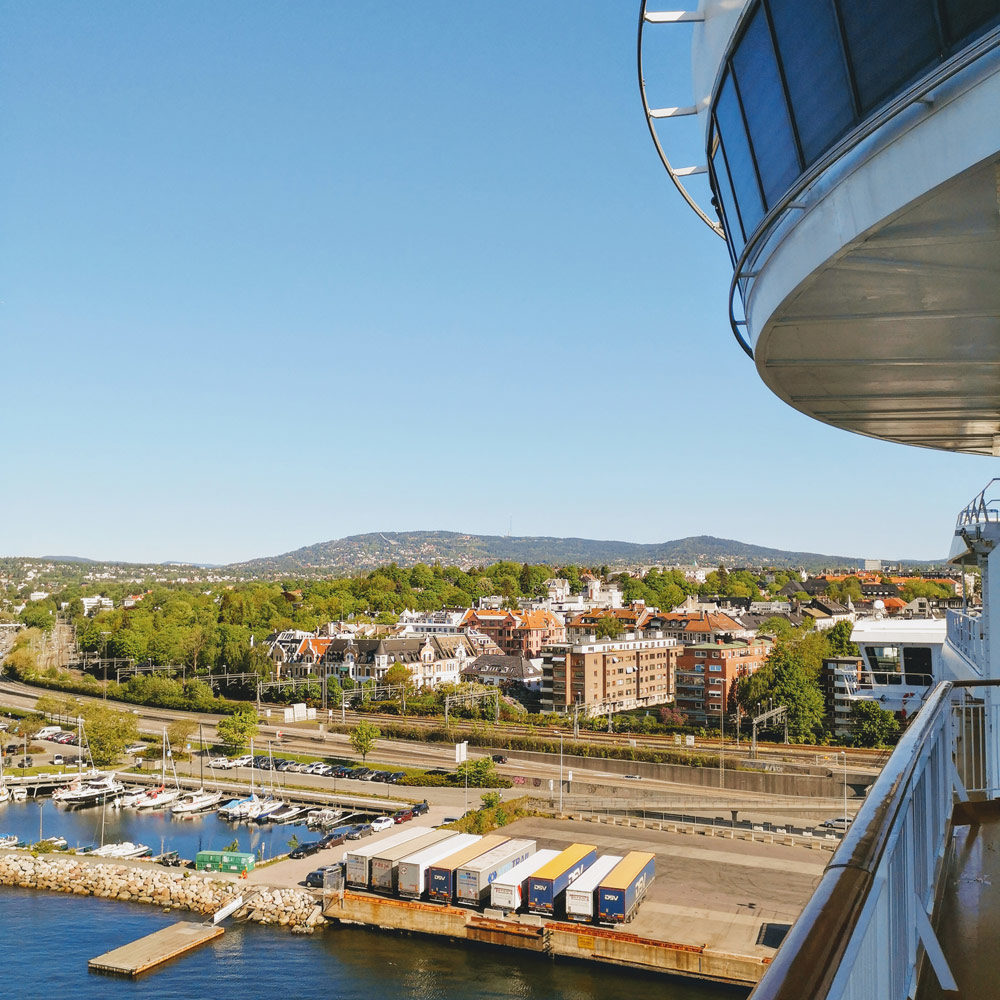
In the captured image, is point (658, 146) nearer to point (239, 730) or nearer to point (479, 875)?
point (479, 875)

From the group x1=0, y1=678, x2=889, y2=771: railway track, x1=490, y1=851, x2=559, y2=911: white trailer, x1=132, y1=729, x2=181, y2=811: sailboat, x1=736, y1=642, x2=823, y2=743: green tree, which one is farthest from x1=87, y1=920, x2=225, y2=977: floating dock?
x1=736, y1=642, x2=823, y2=743: green tree

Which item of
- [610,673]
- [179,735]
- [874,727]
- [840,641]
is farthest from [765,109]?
[840,641]

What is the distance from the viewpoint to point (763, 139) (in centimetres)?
311

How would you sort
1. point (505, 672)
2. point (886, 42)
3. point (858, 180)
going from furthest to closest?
point (505, 672) < point (858, 180) < point (886, 42)

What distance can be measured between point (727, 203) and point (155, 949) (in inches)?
650

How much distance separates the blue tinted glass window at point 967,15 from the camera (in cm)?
210

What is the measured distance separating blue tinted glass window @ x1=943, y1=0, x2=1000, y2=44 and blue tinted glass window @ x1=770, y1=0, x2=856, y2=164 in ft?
1.18

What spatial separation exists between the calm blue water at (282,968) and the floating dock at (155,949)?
0.51 feet

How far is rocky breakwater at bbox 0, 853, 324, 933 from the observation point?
17.7 m

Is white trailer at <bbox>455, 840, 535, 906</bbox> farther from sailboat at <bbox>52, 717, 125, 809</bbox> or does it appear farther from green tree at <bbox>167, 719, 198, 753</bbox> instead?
green tree at <bbox>167, 719, 198, 753</bbox>

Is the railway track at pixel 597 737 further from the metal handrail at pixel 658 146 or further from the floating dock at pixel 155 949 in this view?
the metal handrail at pixel 658 146

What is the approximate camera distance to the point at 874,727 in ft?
94.0

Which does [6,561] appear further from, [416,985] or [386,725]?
[416,985]

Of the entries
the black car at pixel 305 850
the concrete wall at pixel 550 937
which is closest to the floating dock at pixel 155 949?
the concrete wall at pixel 550 937
